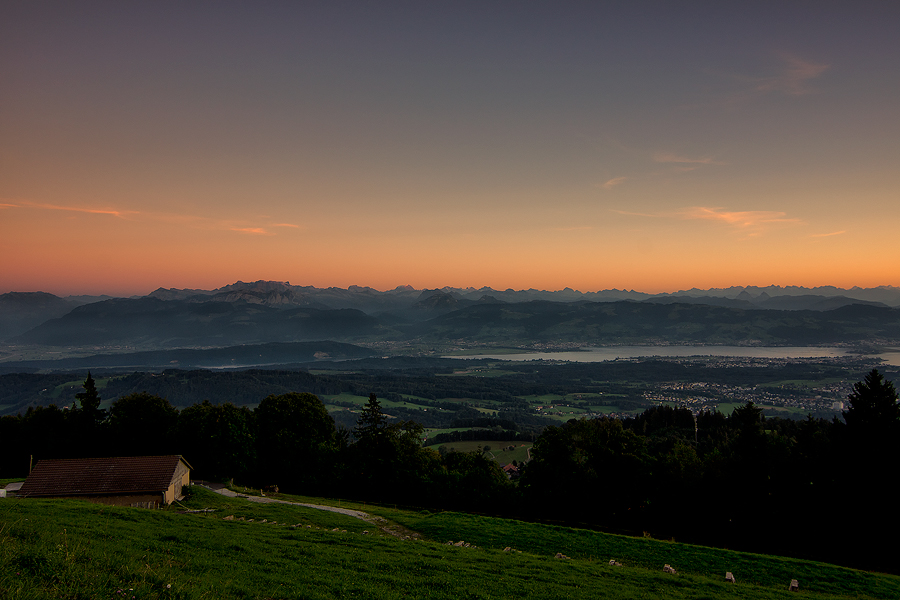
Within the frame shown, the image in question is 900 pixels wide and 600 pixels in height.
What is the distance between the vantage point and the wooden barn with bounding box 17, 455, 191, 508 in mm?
33750

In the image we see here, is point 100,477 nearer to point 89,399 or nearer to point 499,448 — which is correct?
point 89,399

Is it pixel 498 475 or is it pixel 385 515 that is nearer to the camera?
pixel 385 515

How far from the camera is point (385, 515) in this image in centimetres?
3319

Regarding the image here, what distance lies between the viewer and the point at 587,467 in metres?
42.3

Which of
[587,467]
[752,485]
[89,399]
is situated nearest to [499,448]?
[587,467]

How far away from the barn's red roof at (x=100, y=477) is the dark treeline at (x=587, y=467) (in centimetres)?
1533

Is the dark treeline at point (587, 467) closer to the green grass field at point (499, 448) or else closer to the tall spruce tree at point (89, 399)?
the tall spruce tree at point (89, 399)

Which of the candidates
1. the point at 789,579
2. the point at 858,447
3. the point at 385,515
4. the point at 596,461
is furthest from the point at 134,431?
the point at 858,447

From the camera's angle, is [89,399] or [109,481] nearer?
[109,481]

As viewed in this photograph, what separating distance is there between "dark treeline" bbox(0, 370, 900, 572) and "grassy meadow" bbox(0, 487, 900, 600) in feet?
40.6

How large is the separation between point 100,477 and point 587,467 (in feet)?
127

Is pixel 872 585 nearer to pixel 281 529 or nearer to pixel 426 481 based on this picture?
pixel 281 529

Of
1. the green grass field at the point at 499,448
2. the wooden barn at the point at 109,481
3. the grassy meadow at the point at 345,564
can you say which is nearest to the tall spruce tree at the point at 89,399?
the wooden barn at the point at 109,481

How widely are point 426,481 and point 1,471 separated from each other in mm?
54229
